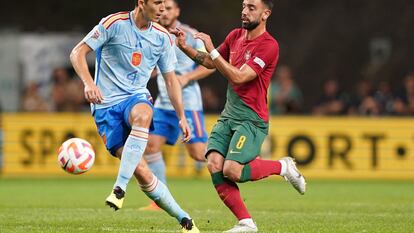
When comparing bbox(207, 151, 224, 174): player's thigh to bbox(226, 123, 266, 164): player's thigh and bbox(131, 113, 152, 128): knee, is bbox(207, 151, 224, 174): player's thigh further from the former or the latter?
bbox(131, 113, 152, 128): knee

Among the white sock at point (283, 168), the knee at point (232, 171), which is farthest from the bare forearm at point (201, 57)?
the white sock at point (283, 168)

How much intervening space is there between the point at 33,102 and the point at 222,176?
12.8m

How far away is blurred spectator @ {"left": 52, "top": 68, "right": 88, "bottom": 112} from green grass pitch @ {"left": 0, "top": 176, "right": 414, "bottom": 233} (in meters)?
3.11

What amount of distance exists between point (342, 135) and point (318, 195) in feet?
15.5

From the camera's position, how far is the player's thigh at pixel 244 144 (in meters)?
9.91

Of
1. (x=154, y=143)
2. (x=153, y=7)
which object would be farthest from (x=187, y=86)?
(x=153, y=7)

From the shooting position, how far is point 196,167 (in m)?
20.8

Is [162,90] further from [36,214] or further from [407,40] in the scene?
[407,40]

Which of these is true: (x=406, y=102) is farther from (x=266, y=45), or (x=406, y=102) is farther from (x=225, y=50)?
(x=266, y=45)

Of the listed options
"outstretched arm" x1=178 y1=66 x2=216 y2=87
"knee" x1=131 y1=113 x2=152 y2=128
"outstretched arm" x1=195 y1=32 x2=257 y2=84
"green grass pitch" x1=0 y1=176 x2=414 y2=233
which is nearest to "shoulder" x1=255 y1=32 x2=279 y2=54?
"outstretched arm" x1=195 y1=32 x2=257 y2=84

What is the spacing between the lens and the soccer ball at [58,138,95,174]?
31.8ft

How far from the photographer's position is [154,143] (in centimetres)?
1329

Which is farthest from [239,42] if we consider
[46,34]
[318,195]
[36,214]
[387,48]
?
[387,48]

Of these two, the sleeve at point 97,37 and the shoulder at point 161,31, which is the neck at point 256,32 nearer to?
the shoulder at point 161,31
